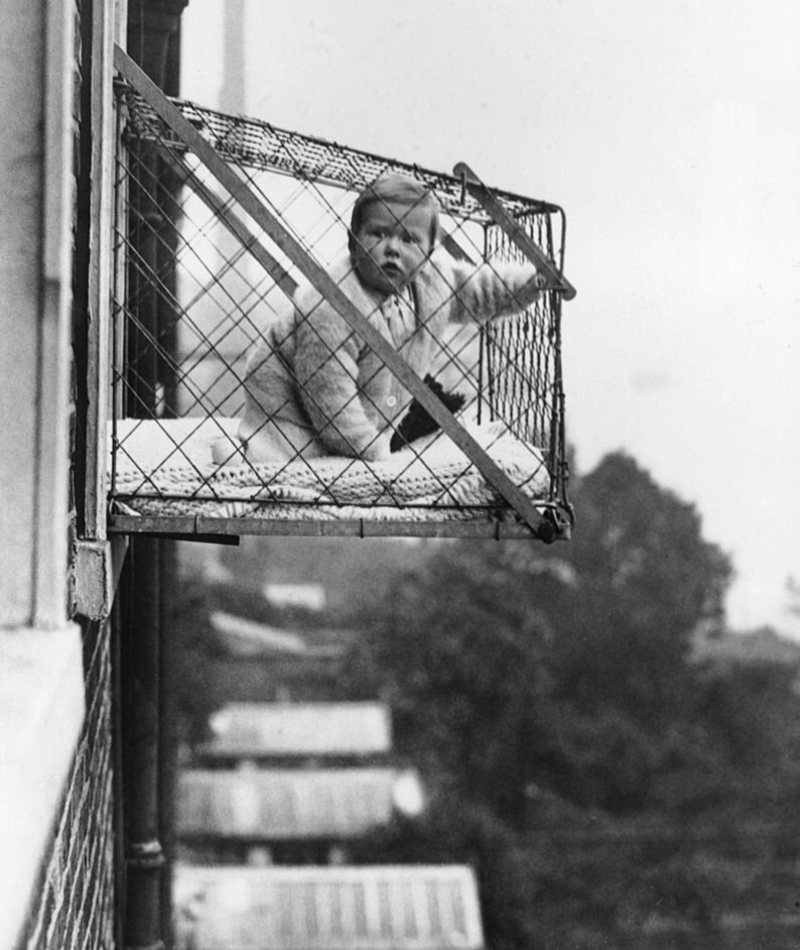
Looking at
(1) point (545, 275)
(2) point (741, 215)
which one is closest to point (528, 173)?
(2) point (741, 215)

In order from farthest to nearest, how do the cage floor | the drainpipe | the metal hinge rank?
1. the drainpipe
2. the cage floor
3. the metal hinge

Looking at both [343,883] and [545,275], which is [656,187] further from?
[545,275]

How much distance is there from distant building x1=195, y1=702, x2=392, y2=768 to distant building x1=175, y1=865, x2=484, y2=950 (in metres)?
4.04

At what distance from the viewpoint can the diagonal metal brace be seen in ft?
10.3

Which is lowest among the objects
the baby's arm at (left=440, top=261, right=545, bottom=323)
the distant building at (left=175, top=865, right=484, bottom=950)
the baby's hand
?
the distant building at (left=175, top=865, right=484, bottom=950)

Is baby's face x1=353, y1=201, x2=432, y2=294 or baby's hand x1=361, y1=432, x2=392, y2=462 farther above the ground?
baby's face x1=353, y1=201, x2=432, y2=294

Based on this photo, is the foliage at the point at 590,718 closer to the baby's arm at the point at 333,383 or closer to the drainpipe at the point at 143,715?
the drainpipe at the point at 143,715

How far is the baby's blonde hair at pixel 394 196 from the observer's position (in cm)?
301

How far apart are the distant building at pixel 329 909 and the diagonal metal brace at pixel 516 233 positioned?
10882 millimetres

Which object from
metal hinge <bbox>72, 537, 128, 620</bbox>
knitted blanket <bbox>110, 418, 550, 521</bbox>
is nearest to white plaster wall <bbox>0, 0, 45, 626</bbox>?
metal hinge <bbox>72, 537, 128, 620</bbox>

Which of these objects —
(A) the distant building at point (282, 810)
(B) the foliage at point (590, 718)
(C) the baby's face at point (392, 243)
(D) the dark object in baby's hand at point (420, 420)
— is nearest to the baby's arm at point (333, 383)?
(C) the baby's face at point (392, 243)

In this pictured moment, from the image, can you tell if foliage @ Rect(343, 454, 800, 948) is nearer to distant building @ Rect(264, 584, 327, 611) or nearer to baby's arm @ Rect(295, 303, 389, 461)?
distant building @ Rect(264, 584, 327, 611)

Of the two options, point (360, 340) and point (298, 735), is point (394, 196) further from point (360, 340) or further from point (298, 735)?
point (298, 735)

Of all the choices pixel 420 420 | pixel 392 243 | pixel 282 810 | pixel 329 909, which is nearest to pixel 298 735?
pixel 282 810
